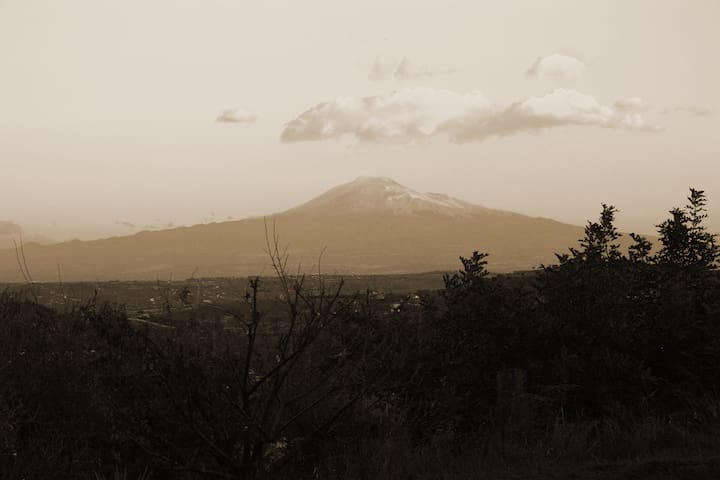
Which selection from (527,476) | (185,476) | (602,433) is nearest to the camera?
(527,476)

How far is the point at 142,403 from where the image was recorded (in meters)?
7.77

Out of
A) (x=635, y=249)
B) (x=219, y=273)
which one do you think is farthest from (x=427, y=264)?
(x=635, y=249)

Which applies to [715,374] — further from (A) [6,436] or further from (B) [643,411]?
(A) [6,436]

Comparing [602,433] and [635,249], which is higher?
[635,249]

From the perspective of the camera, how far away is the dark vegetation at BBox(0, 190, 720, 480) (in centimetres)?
593

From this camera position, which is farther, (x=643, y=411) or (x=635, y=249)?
(x=635, y=249)

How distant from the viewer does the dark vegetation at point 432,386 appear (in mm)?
5934

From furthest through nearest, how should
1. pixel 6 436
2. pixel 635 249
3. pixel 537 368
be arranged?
pixel 635 249 → pixel 537 368 → pixel 6 436

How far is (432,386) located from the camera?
881cm

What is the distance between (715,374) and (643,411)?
1.36 metres

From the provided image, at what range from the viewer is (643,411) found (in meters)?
8.24

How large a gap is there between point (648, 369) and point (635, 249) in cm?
380

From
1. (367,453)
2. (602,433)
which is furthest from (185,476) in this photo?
(602,433)

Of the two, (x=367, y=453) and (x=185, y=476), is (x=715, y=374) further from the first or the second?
(x=185, y=476)
